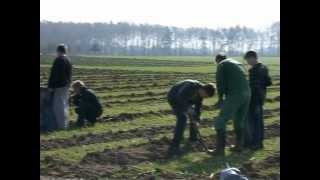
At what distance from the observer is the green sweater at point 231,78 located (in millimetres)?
9307

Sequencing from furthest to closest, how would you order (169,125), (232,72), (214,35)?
(214,35) < (169,125) < (232,72)

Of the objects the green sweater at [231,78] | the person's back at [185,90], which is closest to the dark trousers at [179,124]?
the person's back at [185,90]

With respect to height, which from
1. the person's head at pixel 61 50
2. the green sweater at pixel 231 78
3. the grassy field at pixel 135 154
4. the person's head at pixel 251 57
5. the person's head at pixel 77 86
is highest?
the person's head at pixel 61 50

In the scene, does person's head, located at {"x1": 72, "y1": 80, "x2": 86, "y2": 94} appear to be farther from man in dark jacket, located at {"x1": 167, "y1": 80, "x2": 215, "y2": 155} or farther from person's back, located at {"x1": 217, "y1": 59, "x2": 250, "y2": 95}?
person's back, located at {"x1": 217, "y1": 59, "x2": 250, "y2": 95}

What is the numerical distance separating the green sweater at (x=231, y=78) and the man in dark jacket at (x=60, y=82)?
318 cm

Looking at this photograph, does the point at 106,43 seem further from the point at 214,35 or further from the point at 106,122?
the point at 106,122

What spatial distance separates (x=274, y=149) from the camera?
1043 cm

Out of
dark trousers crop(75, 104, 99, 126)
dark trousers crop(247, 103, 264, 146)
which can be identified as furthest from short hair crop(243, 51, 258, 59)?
dark trousers crop(75, 104, 99, 126)

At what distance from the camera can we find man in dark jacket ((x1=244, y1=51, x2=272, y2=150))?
382 inches

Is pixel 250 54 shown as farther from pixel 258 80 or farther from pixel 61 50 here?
pixel 61 50

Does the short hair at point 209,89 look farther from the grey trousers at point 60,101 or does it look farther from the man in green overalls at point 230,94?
the grey trousers at point 60,101
